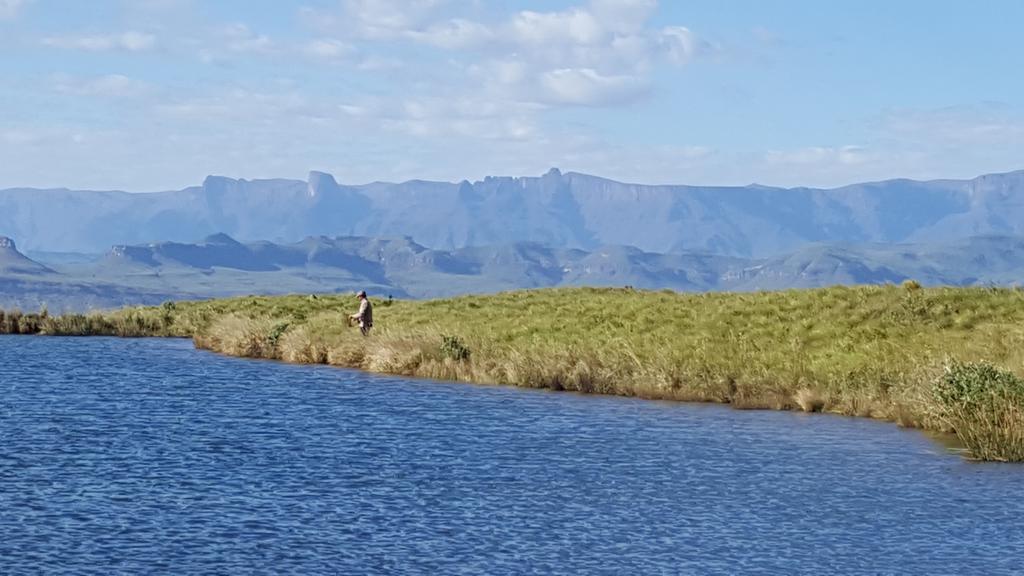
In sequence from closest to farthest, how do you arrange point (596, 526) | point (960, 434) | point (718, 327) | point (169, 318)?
point (596, 526)
point (960, 434)
point (718, 327)
point (169, 318)

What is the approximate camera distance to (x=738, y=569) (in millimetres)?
19156

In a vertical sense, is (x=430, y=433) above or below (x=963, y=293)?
below

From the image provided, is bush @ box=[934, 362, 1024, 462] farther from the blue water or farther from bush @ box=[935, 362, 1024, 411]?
the blue water

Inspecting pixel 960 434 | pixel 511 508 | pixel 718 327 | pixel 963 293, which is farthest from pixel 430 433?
pixel 963 293

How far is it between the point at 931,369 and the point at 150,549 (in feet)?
73.5

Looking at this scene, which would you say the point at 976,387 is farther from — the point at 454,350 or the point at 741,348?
the point at 454,350

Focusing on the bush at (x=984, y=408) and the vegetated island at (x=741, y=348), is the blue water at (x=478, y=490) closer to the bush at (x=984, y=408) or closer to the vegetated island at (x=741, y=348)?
the bush at (x=984, y=408)

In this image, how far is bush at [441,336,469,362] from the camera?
49.0 m

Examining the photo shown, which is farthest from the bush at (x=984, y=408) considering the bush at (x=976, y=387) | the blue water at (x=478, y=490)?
the blue water at (x=478, y=490)

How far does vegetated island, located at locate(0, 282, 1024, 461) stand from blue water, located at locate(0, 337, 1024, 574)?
1550 mm

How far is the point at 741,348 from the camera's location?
43.8 meters

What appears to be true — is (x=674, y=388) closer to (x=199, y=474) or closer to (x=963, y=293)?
(x=963, y=293)

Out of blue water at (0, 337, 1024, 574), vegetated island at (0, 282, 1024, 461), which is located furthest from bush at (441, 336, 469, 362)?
blue water at (0, 337, 1024, 574)

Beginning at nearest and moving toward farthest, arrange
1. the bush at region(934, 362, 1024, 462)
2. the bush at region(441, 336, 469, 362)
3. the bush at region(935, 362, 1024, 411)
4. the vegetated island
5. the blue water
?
the blue water
the bush at region(934, 362, 1024, 462)
the bush at region(935, 362, 1024, 411)
the vegetated island
the bush at region(441, 336, 469, 362)
